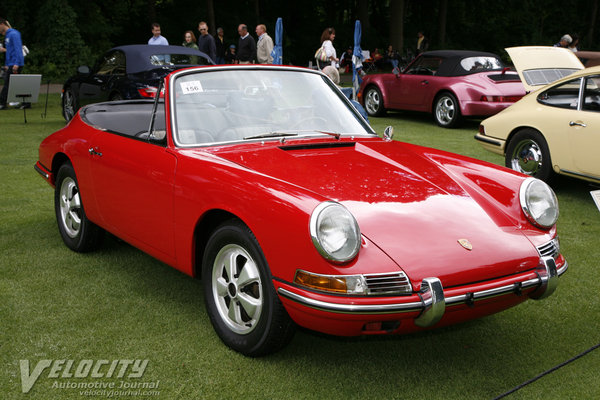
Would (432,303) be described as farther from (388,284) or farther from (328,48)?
(328,48)

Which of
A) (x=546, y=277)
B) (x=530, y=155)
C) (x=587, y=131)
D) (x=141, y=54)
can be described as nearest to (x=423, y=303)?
(x=546, y=277)

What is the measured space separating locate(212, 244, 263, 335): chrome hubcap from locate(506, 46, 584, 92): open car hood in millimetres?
5628

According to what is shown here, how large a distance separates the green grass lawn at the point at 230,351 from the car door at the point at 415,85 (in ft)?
27.9

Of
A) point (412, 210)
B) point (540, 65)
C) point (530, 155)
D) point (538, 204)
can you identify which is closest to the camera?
point (412, 210)

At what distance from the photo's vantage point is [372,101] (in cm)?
1466

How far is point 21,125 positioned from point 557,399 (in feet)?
38.8

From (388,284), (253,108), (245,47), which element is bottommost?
(388,284)

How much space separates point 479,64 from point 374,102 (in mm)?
2713

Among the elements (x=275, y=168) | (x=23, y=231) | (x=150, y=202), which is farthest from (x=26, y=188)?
(x=275, y=168)

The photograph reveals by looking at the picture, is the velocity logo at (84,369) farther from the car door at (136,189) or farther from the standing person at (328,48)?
the standing person at (328,48)

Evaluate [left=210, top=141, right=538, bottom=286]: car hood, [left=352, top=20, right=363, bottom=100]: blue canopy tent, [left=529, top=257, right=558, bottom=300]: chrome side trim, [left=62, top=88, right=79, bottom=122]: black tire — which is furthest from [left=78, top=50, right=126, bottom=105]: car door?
[left=529, top=257, right=558, bottom=300]: chrome side trim

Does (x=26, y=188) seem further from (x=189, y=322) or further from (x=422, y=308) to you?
(x=422, y=308)

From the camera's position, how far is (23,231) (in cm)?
554

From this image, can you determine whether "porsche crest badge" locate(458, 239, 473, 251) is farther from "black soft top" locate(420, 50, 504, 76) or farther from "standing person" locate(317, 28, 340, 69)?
"standing person" locate(317, 28, 340, 69)
